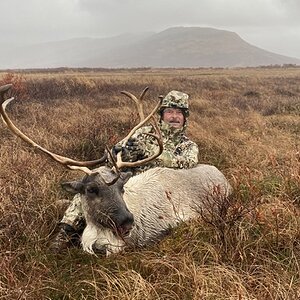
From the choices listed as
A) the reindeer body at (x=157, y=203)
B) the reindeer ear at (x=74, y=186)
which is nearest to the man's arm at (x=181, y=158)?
the reindeer body at (x=157, y=203)

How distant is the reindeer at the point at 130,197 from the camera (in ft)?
12.4

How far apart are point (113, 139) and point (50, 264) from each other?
3482mm

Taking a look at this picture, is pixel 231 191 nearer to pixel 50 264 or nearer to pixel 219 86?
pixel 50 264

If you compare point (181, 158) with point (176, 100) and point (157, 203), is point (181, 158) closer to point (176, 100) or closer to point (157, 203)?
point (176, 100)

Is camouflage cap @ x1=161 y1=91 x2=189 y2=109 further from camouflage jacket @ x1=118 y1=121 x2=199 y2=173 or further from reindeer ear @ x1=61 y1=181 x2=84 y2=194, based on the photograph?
reindeer ear @ x1=61 y1=181 x2=84 y2=194

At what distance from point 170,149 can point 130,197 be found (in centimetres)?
137

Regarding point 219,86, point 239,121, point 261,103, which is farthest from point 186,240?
point 219,86

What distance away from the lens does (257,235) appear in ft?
12.4

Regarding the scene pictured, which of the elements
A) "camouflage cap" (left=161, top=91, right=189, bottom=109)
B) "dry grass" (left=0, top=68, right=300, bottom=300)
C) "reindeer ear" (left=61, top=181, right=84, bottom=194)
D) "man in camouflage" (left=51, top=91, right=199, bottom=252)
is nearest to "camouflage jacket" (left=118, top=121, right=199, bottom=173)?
"man in camouflage" (left=51, top=91, right=199, bottom=252)

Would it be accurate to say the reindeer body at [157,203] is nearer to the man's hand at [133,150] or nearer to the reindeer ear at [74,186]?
the reindeer ear at [74,186]

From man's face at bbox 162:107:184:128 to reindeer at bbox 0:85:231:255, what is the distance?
2.45ft

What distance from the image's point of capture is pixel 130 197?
4391 mm

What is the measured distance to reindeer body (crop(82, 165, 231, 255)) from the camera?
3.92 meters

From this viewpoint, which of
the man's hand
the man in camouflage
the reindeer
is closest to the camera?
the reindeer
